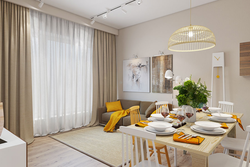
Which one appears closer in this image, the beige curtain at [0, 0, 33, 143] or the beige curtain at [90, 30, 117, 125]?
the beige curtain at [0, 0, 33, 143]

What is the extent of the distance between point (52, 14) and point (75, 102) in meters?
2.17

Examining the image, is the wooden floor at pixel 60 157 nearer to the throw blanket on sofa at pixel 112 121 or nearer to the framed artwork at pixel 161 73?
the throw blanket on sofa at pixel 112 121

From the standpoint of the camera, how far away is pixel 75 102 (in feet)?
13.9

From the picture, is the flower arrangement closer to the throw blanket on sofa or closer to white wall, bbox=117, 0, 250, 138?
white wall, bbox=117, 0, 250, 138

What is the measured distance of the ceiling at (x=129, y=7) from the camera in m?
3.44

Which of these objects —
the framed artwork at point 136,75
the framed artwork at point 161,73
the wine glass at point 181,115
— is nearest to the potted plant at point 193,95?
the wine glass at point 181,115

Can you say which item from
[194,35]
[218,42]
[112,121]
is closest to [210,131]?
[194,35]

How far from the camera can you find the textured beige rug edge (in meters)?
2.57

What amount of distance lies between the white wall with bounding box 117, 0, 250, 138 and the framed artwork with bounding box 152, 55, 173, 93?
0.13m

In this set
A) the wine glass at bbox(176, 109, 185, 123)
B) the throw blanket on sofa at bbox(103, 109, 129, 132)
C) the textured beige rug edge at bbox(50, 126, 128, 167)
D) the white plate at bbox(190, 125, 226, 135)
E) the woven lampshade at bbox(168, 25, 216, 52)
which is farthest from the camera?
the throw blanket on sofa at bbox(103, 109, 129, 132)

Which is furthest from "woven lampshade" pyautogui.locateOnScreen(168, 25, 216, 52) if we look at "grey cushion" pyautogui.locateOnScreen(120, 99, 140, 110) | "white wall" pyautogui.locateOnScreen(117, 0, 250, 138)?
"grey cushion" pyautogui.locateOnScreen(120, 99, 140, 110)

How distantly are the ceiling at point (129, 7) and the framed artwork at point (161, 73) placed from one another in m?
1.10

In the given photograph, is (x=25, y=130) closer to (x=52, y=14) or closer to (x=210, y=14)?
(x=52, y=14)

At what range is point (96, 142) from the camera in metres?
3.22
